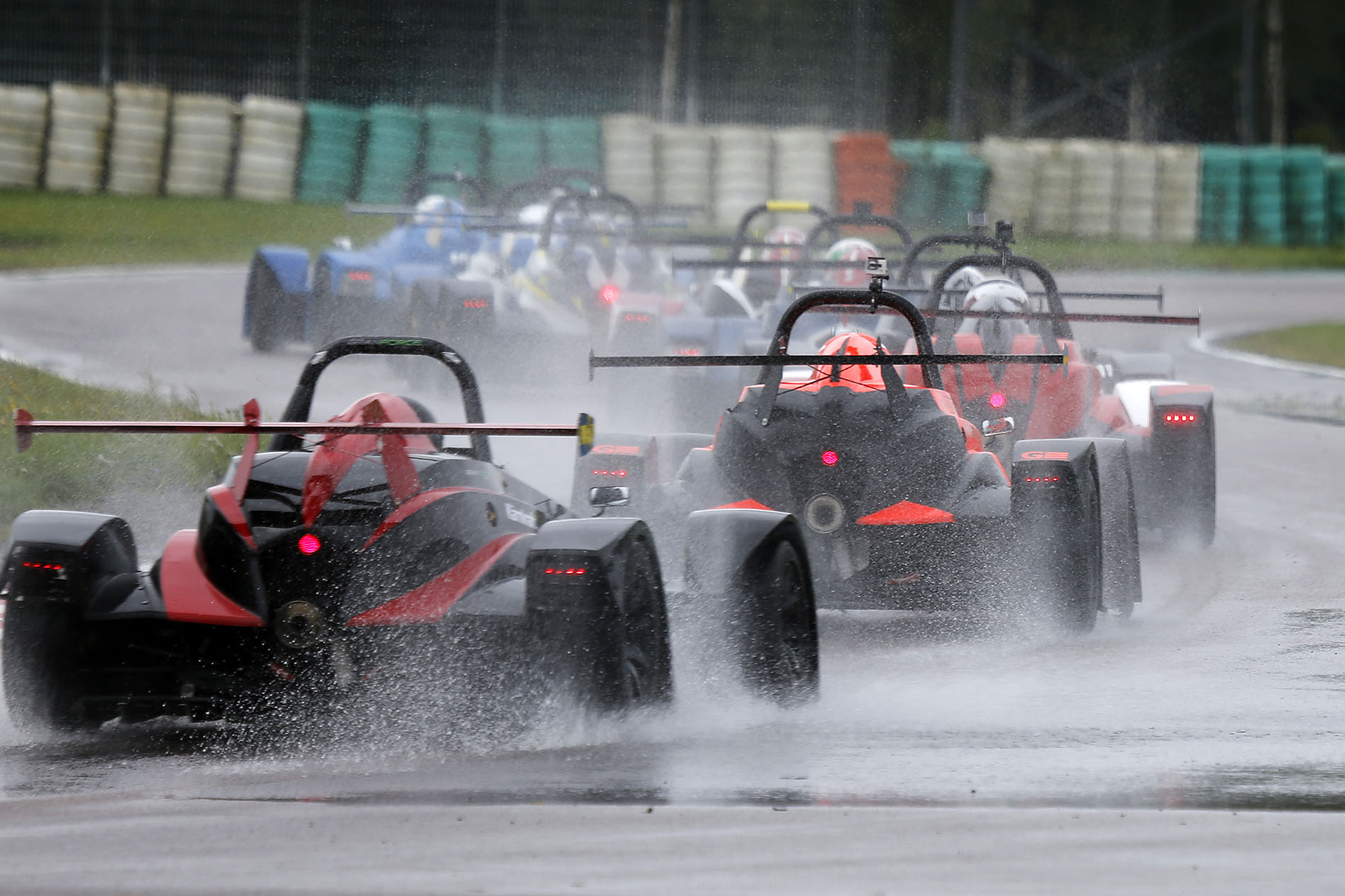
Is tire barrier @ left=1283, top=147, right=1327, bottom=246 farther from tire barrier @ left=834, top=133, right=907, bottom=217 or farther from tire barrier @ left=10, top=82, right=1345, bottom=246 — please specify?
tire barrier @ left=834, top=133, right=907, bottom=217

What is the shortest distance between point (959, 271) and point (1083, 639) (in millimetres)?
5377

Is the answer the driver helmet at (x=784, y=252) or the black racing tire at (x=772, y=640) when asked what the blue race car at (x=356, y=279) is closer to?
the driver helmet at (x=784, y=252)

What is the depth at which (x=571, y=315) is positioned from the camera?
18812mm

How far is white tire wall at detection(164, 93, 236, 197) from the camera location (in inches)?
1172

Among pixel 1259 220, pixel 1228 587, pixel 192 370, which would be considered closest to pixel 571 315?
pixel 192 370

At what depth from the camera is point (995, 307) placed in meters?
11.9

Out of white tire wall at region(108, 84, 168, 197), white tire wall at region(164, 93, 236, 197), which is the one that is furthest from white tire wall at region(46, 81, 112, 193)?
white tire wall at region(164, 93, 236, 197)

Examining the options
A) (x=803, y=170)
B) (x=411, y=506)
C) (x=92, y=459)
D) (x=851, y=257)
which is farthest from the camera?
(x=803, y=170)

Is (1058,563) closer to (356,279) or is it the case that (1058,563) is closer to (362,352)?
(362,352)

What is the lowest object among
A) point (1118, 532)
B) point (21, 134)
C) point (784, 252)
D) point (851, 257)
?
point (1118, 532)

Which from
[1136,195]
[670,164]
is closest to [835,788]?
[670,164]

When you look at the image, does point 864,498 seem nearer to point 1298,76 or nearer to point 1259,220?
point 1259,220

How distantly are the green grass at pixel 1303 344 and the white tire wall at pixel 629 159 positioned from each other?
10.2 m

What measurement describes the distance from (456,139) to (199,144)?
3.98 m
